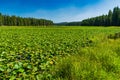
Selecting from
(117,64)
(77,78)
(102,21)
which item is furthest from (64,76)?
(102,21)

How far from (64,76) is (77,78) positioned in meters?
0.51

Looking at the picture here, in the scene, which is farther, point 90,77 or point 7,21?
point 7,21

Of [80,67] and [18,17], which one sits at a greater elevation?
[18,17]

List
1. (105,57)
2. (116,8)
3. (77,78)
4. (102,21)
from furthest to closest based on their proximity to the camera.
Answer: (102,21), (116,8), (105,57), (77,78)

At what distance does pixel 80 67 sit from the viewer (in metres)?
6.38

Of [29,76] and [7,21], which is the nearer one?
[29,76]

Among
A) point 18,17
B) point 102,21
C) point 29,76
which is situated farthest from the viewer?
point 18,17

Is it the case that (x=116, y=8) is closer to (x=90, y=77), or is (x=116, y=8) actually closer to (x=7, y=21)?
(x=7, y=21)

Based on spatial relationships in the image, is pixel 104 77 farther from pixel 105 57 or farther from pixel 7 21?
pixel 7 21

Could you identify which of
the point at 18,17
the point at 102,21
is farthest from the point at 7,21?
the point at 102,21

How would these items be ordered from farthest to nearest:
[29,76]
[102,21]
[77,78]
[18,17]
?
[18,17] < [102,21] < [77,78] < [29,76]

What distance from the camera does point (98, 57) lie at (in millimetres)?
8258

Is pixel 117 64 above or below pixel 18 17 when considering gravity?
below

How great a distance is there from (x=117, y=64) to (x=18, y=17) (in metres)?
111
